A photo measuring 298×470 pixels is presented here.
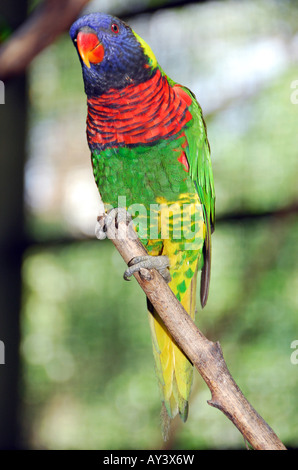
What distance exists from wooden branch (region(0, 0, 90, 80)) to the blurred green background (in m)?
0.43

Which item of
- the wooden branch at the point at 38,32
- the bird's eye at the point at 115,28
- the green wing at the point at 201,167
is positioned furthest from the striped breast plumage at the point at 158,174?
the wooden branch at the point at 38,32

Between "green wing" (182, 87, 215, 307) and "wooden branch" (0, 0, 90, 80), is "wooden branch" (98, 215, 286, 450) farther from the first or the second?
"wooden branch" (0, 0, 90, 80)

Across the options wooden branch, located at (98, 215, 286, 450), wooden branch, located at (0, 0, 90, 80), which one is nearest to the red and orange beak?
wooden branch, located at (98, 215, 286, 450)

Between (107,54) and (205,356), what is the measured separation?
2.21 feet

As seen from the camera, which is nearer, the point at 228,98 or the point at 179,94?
the point at 179,94

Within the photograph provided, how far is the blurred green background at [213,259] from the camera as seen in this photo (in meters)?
1.57

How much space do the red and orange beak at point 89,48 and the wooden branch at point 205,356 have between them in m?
0.37

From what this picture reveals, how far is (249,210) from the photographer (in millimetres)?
1599

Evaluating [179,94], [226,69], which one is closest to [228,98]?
[226,69]

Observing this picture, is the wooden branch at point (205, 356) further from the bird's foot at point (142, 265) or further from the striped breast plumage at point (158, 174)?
the striped breast plumage at point (158, 174)

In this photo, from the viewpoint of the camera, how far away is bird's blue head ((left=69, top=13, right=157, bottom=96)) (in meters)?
0.93
